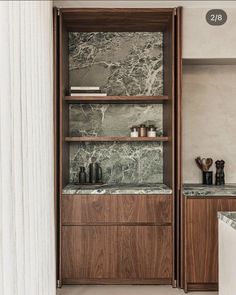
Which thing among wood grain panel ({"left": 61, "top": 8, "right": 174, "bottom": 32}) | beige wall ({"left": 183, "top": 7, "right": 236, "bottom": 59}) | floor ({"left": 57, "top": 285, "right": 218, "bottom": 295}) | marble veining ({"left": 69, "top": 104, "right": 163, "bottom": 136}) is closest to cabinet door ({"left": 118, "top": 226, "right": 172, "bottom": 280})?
floor ({"left": 57, "top": 285, "right": 218, "bottom": 295})

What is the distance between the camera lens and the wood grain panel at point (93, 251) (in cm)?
375

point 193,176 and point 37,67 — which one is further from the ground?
point 37,67

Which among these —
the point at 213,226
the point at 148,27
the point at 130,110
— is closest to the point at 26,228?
the point at 213,226

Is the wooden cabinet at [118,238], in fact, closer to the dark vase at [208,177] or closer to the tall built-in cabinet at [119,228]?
the tall built-in cabinet at [119,228]

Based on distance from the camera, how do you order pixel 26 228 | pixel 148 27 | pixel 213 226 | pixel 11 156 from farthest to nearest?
pixel 148 27 < pixel 213 226 < pixel 26 228 < pixel 11 156

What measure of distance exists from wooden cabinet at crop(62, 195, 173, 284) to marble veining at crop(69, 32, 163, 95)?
1215 mm

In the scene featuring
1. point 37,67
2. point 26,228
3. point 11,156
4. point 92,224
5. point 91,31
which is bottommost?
point 92,224

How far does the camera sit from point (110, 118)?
14.2 feet

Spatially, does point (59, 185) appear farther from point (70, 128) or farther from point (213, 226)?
point (213, 226)

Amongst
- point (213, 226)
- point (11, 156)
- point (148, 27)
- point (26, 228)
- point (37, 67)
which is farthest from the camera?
point (148, 27)

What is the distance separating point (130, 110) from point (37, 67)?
1.81 m

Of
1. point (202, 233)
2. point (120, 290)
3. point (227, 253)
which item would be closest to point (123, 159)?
point (202, 233)

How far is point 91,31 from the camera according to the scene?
4230mm

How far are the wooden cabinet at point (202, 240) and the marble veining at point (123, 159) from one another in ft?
2.55
